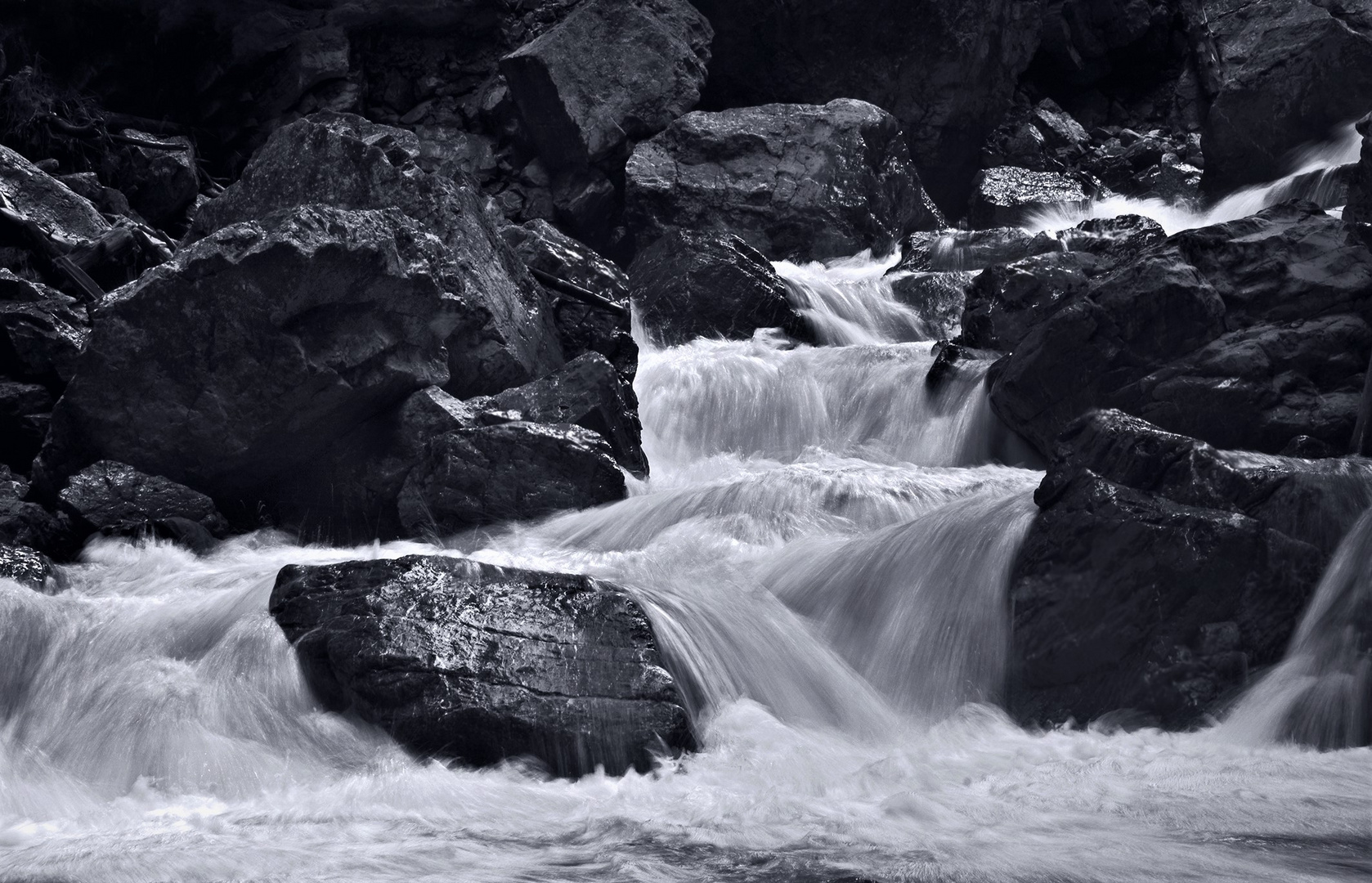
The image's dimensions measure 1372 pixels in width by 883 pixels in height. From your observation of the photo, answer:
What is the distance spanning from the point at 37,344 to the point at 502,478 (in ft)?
9.62

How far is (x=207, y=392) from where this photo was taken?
6.55m

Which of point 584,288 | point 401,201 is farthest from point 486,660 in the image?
point 584,288

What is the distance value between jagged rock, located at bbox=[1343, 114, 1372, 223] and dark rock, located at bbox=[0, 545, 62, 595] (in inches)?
292

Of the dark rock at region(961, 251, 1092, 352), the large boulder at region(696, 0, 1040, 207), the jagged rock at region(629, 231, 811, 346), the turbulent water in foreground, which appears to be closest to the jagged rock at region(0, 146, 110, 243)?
the turbulent water in foreground

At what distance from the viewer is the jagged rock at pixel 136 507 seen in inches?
243

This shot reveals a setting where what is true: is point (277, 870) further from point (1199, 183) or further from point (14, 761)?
point (1199, 183)

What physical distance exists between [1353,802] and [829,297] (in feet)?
26.0

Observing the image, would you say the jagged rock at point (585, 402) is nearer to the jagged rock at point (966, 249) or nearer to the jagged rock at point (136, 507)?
the jagged rock at point (136, 507)

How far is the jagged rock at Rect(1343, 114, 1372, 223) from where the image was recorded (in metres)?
7.66

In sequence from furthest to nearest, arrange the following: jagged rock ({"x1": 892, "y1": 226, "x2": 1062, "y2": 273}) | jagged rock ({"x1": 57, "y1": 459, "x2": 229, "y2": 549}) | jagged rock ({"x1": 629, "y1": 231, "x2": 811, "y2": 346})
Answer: jagged rock ({"x1": 892, "y1": 226, "x2": 1062, "y2": 273}), jagged rock ({"x1": 629, "y1": 231, "x2": 811, "y2": 346}), jagged rock ({"x1": 57, "y1": 459, "x2": 229, "y2": 549})

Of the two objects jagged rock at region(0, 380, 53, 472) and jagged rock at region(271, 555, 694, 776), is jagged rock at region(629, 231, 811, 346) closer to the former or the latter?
jagged rock at region(0, 380, 53, 472)

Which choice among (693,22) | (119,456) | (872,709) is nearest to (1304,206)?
(872,709)

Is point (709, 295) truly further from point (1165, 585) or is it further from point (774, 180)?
point (1165, 585)

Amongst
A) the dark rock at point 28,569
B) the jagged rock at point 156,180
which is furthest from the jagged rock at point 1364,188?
the jagged rock at point 156,180
